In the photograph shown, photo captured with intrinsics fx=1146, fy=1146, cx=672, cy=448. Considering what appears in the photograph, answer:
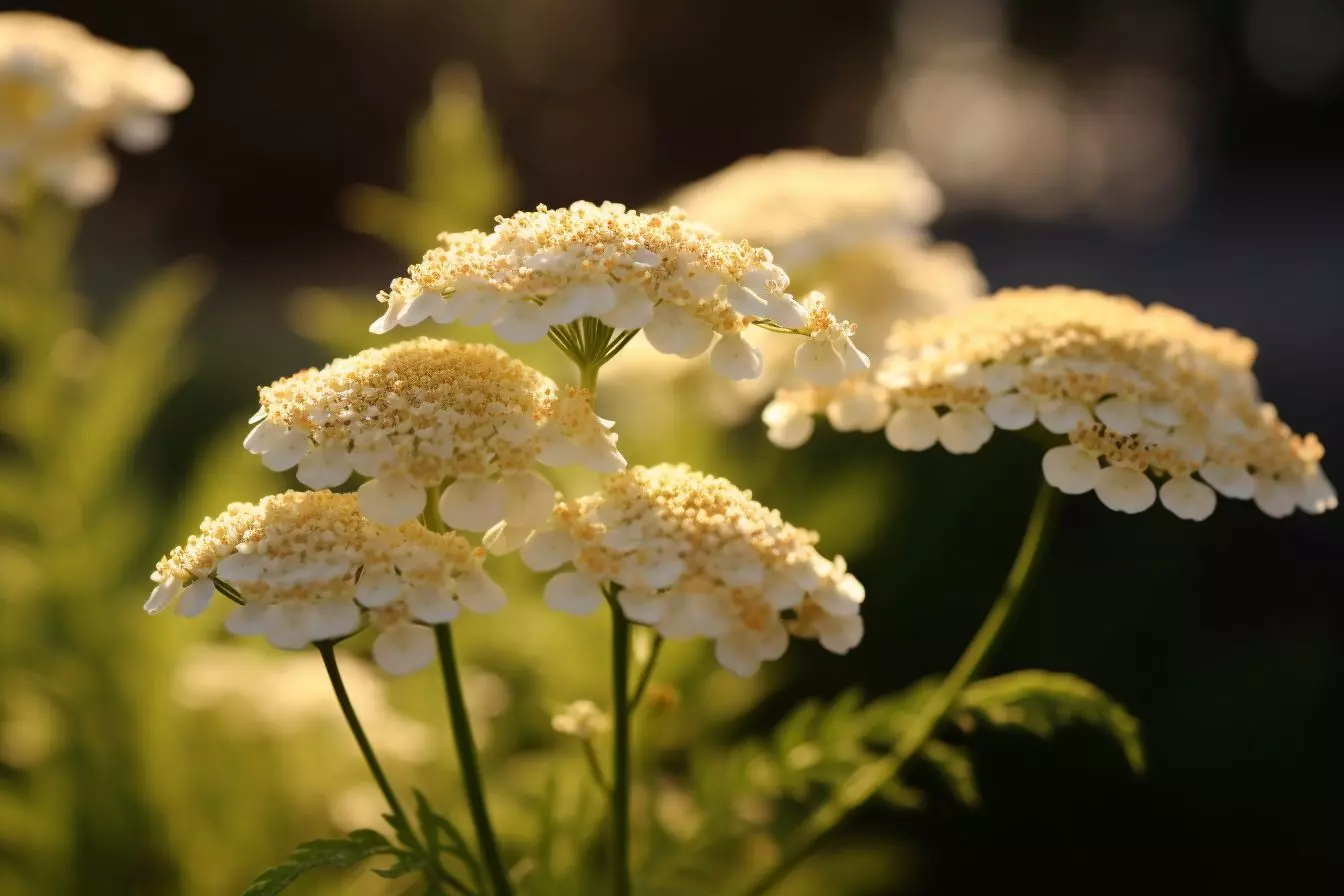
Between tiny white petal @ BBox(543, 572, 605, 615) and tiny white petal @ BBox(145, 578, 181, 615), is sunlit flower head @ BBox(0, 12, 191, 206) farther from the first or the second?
tiny white petal @ BBox(543, 572, 605, 615)

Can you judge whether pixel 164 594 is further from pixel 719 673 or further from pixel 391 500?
pixel 719 673

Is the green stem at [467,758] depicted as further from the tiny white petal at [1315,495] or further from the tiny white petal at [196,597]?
the tiny white petal at [1315,495]

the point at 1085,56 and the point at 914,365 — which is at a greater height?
the point at 1085,56

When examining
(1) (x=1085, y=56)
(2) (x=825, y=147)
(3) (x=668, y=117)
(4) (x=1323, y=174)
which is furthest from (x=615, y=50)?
(4) (x=1323, y=174)

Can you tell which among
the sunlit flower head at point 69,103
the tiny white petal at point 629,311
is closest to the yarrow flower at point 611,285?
the tiny white petal at point 629,311

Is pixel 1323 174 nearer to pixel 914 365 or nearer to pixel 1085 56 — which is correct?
pixel 1085 56

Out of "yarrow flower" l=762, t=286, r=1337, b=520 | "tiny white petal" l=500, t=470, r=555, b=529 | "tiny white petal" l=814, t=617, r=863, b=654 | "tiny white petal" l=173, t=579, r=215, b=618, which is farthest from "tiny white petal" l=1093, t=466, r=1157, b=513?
"tiny white petal" l=173, t=579, r=215, b=618

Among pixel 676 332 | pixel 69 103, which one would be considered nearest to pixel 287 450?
pixel 676 332
